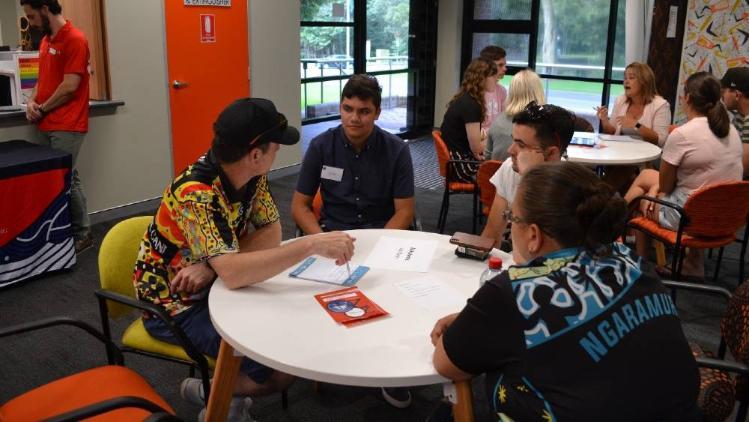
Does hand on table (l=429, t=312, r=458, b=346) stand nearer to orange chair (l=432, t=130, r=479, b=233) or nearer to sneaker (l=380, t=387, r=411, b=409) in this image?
sneaker (l=380, t=387, r=411, b=409)

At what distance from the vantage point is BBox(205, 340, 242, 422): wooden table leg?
6.01 ft

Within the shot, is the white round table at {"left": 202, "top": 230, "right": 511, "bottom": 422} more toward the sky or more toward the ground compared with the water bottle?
more toward the ground

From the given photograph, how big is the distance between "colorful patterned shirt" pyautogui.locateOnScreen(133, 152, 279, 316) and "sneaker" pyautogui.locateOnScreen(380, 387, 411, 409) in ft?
3.00

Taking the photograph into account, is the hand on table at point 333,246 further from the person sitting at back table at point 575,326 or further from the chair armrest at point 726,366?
the chair armrest at point 726,366

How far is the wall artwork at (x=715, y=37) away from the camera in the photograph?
6.12 metres

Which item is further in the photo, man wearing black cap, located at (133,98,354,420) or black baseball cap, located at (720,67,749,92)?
black baseball cap, located at (720,67,749,92)

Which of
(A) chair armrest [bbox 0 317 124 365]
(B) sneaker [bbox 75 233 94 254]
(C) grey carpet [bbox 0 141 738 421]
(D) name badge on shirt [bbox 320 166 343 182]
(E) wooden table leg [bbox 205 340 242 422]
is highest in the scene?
(D) name badge on shirt [bbox 320 166 343 182]

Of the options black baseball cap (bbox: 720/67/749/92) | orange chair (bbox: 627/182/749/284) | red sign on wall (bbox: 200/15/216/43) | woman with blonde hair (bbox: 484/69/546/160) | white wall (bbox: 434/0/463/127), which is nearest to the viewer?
orange chair (bbox: 627/182/749/284)

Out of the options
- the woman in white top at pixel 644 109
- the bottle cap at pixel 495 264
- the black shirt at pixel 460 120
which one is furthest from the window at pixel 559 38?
the bottle cap at pixel 495 264

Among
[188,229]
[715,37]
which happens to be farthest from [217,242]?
[715,37]

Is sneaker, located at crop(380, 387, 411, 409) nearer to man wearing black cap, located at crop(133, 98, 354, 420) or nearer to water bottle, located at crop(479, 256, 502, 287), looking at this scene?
man wearing black cap, located at crop(133, 98, 354, 420)

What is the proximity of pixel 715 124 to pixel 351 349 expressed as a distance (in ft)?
9.36

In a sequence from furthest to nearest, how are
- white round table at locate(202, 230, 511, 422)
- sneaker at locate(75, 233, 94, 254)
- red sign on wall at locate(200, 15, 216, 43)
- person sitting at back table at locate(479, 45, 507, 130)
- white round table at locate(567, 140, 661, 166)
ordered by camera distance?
→ red sign on wall at locate(200, 15, 216, 43) < person sitting at back table at locate(479, 45, 507, 130) < sneaker at locate(75, 233, 94, 254) < white round table at locate(567, 140, 661, 166) < white round table at locate(202, 230, 511, 422)

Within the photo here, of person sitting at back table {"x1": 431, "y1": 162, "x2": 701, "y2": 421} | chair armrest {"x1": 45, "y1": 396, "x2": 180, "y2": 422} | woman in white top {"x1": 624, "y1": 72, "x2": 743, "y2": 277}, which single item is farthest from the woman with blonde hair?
chair armrest {"x1": 45, "y1": 396, "x2": 180, "y2": 422}
